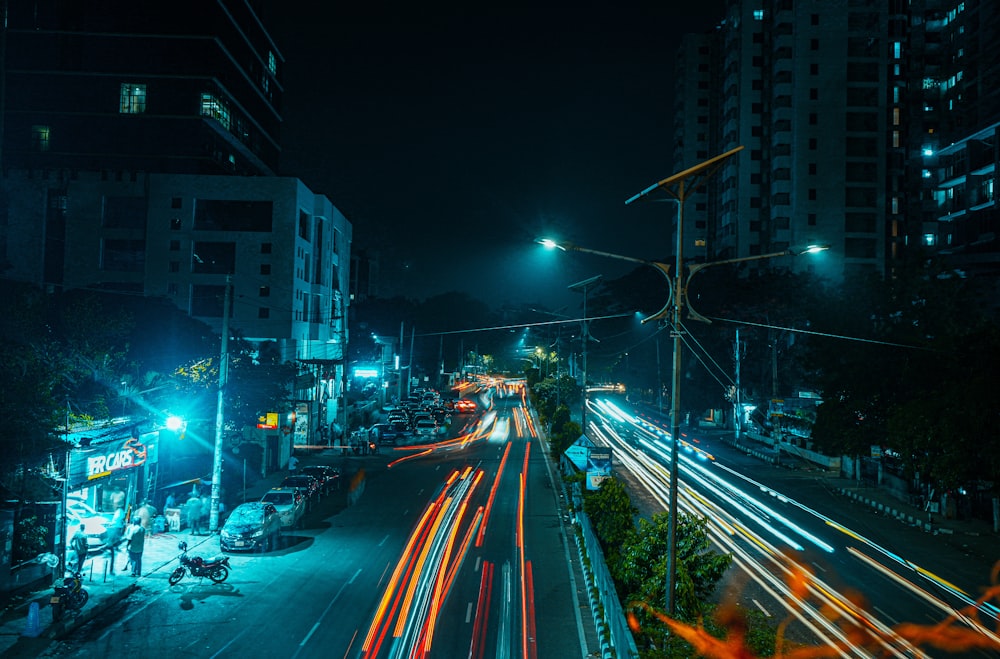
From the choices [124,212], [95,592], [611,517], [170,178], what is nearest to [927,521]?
[611,517]

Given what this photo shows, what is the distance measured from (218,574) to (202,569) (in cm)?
44

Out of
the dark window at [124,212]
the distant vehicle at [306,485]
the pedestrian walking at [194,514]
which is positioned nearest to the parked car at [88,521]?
the pedestrian walking at [194,514]

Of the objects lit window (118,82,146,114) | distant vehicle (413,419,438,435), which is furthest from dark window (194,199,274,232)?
distant vehicle (413,419,438,435)

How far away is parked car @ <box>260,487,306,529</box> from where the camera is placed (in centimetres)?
2473

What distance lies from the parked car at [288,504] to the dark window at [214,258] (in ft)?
95.5

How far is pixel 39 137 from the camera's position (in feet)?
194

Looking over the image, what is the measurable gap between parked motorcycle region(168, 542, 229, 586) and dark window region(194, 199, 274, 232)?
36204mm

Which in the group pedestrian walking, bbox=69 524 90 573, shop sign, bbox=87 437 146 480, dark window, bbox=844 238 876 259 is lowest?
pedestrian walking, bbox=69 524 90 573

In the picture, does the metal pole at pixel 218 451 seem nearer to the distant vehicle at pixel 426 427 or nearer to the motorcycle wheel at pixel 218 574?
the motorcycle wheel at pixel 218 574

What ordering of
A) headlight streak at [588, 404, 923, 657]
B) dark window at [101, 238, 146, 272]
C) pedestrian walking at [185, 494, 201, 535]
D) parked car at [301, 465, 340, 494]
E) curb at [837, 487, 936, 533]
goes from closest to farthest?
headlight streak at [588, 404, 923, 657] < pedestrian walking at [185, 494, 201, 535] < curb at [837, 487, 936, 533] < parked car at [301, 465, 340, 494] < dark window at [101, 238, 146, 272]

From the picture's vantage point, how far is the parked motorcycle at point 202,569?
18.5m

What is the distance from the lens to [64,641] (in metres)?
14.7

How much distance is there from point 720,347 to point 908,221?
2817cm

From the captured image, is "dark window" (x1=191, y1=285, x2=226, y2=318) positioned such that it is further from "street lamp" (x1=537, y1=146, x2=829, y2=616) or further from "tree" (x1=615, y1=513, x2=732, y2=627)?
"street lamp" (x1=537, y1=146, x2=829, y2=616)
